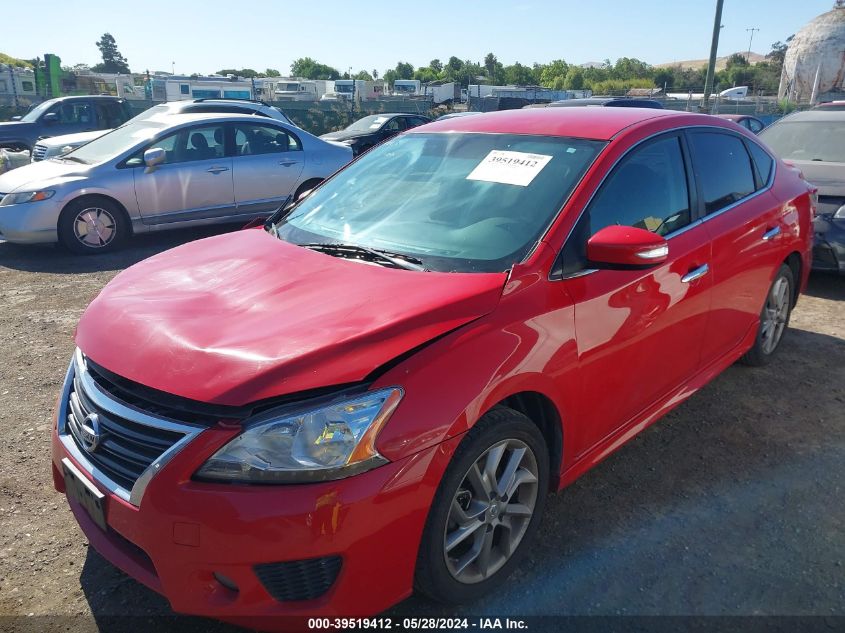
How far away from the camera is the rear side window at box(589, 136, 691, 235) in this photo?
9.37 ft

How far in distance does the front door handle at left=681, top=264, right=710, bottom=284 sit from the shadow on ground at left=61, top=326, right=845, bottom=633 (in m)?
0.95

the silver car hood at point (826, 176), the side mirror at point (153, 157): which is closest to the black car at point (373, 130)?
the side mirror at point (153, 157)

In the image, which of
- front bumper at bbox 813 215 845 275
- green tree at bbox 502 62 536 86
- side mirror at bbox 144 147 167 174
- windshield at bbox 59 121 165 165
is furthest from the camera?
green tree at bbox 502 62 536 86

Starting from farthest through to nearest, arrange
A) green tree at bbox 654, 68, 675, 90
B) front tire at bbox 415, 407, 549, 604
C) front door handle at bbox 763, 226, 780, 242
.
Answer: green tree at bbox 654, 68, 675, 90, front door handle at bbox 763, 226, 780, 242, front tire at bbox 415, 407, 549, 604

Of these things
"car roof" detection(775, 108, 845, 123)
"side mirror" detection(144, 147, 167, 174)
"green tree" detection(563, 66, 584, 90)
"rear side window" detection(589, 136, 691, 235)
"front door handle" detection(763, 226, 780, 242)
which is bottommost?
"front door handle" detection(763, 226, 780, 242)

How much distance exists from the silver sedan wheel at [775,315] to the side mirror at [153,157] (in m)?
6.55

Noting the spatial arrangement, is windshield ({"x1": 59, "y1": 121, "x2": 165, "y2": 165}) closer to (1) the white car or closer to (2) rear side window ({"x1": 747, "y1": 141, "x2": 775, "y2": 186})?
(1) the white car

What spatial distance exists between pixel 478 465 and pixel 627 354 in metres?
0.95

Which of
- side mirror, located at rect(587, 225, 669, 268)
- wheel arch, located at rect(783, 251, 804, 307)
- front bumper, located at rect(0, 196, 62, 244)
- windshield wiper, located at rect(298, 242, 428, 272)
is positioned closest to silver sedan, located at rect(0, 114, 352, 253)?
front bumper, located at rect(0, 196, 62, 244)

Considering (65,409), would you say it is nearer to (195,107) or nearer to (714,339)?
(714,339)

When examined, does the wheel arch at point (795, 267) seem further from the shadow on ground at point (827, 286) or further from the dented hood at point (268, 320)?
the dented hood at point (268, 320)

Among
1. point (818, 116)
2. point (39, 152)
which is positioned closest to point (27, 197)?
point (39, 152)

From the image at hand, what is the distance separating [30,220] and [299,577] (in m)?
6.86

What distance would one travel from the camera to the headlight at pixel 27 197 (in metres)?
7.34
